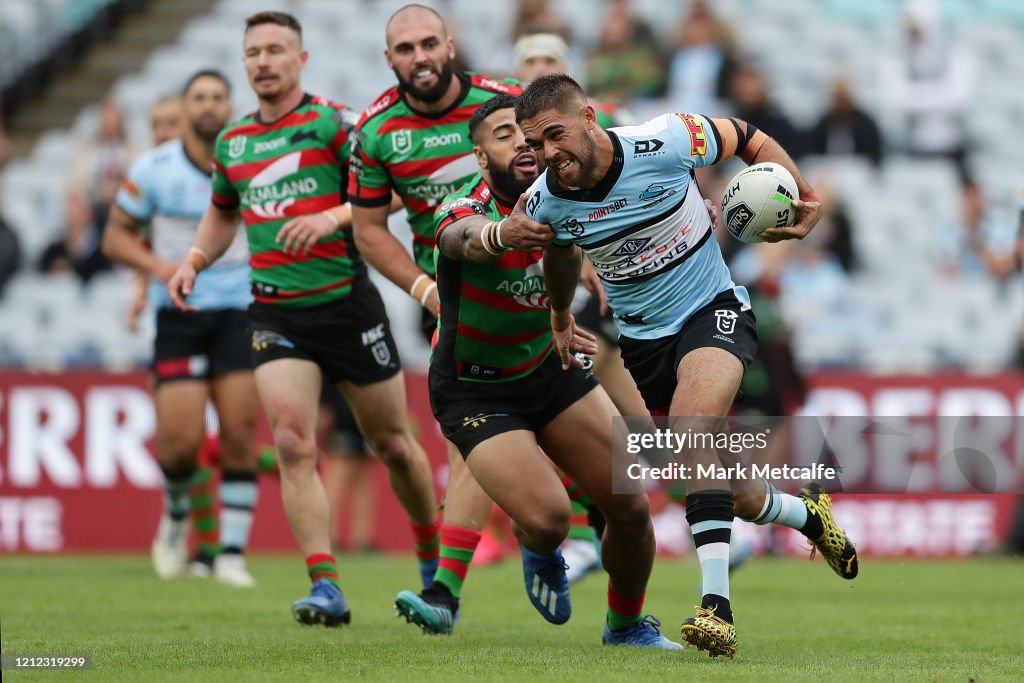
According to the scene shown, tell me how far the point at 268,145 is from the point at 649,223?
2680mm

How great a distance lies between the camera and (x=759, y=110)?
52.1 feet

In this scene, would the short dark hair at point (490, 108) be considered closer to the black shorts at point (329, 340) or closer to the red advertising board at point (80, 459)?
the black shorts at point (329, 340)

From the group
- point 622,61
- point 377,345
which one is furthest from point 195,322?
point 622,61

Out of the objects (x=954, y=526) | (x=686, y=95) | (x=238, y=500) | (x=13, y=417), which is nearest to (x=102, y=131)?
(x=13, y=417)

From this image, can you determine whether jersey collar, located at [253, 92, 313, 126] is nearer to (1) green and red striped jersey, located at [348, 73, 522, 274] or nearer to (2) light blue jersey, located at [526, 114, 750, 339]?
(1) green and red striped jersey, located at [348, 73, 522, 274]

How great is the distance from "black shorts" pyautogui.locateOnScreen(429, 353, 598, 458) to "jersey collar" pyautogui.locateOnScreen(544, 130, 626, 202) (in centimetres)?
93

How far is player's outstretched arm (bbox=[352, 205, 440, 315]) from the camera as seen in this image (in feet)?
24.6

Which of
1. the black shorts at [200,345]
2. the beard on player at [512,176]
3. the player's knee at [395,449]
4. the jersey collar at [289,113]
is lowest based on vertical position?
the player's knee at [395,449]

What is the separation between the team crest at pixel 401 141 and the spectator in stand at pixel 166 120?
14.8ft

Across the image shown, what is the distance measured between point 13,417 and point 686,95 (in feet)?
25.5

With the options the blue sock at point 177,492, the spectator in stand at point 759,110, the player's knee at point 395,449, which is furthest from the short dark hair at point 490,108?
the spectator in stand at point 759,110

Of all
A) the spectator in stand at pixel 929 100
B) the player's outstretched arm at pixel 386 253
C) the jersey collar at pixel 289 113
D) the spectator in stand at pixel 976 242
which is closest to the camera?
the player's outstretched arm at pixel 386 253

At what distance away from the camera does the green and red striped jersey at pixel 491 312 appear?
6.68m

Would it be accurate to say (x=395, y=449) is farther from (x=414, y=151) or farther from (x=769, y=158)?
(x=769, y=158)
